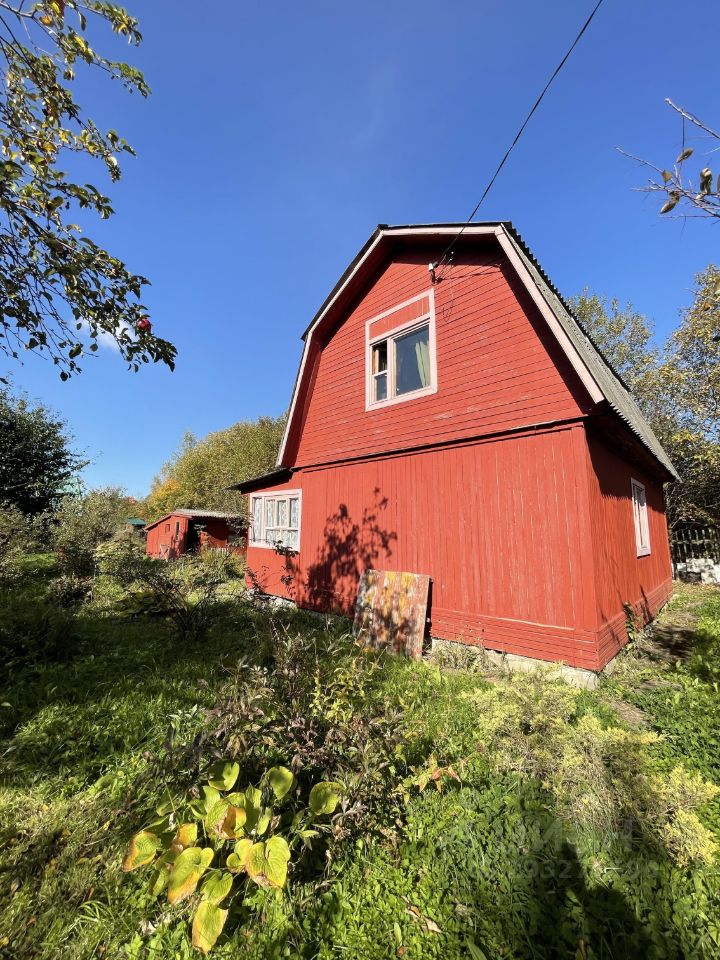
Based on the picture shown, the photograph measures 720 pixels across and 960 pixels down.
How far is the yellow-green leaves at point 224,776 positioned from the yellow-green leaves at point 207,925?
48 cm

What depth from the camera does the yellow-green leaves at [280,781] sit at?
7.46ft

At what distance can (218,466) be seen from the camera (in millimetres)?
37062

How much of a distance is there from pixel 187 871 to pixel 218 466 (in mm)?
37602

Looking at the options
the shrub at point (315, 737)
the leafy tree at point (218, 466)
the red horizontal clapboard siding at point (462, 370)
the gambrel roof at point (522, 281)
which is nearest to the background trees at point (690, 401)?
the gambrel roof at point (522, 281)

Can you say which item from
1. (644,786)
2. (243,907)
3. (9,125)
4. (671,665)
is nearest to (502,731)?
(644,786)

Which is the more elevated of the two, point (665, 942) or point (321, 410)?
point (321, 410)

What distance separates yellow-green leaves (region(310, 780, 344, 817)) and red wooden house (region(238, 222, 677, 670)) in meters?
4.03

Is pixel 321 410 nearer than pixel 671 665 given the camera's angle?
No

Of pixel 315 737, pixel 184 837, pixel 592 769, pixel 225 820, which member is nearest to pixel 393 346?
pixel 315 737

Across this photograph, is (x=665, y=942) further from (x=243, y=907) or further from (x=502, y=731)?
(x=243, y=907)

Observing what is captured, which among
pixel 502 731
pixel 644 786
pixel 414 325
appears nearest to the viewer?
pixel 644 786

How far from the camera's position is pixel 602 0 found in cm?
308

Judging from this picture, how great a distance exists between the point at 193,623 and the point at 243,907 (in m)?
5.43

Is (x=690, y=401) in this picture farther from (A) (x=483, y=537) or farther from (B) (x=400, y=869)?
(B) (x=400, y=869)
